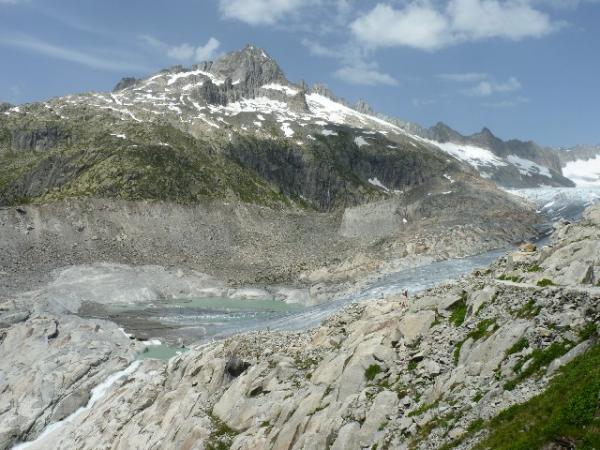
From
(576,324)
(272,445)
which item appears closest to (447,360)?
(576,324)

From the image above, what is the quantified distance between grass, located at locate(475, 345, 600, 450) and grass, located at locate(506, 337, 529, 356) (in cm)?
386

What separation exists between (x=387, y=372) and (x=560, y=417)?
14.2 meters

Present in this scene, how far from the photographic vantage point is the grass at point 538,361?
2319 centimetres

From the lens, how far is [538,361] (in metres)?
23.6

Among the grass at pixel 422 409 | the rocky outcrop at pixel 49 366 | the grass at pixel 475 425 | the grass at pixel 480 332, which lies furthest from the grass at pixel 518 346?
the rocky outcrop at pixel 49 366

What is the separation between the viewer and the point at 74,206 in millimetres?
151625

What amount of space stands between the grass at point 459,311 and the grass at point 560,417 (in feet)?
36.5

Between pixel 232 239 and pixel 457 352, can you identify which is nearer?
pixel 457 352

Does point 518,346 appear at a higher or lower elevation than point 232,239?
lower

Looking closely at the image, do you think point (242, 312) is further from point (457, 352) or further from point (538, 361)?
point (538, 361)

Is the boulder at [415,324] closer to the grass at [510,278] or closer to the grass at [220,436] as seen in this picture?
the grass at [510,278]

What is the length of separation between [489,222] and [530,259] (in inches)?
4359

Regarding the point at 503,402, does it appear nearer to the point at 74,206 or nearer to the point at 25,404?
the point at 25,404

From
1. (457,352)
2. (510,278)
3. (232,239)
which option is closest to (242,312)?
(232,239)
